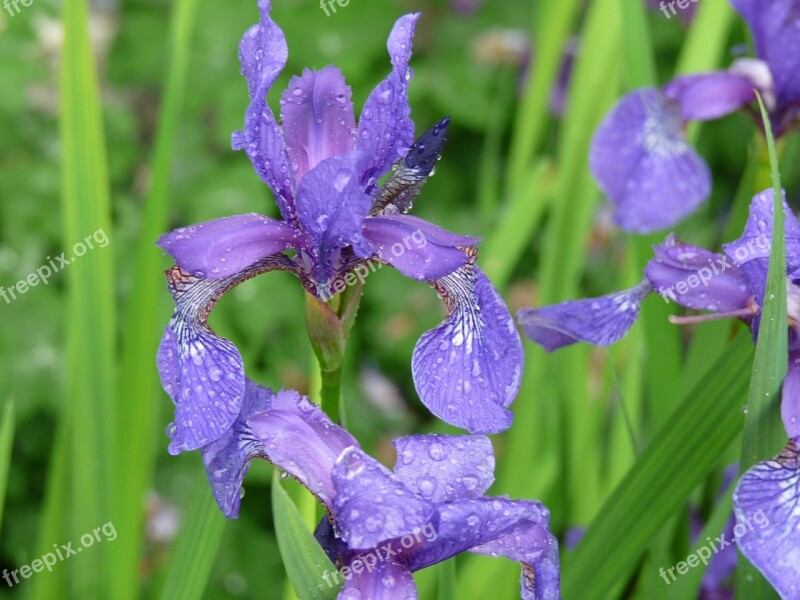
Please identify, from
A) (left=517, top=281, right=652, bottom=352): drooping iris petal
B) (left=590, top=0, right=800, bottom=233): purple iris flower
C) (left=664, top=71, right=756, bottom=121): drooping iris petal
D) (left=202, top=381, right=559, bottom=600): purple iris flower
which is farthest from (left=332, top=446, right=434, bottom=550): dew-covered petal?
(left=664, top=71, right=756, bottom=121): drooping iris petal

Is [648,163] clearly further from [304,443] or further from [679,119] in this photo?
[304,443]

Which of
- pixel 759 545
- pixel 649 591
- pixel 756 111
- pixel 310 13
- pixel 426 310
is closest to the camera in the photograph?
pixel 759 545

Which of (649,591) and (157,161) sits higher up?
(157,161)

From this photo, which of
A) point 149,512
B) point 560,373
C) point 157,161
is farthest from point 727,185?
point 157,161

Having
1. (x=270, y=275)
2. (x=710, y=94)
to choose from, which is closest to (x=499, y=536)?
(x=710, y=94)

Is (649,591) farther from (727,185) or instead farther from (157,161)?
(727,185)

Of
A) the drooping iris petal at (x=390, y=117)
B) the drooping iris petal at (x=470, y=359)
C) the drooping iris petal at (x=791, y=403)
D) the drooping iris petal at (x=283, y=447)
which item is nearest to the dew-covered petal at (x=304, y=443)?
the drooping iris petal at (x=283, y=447)
